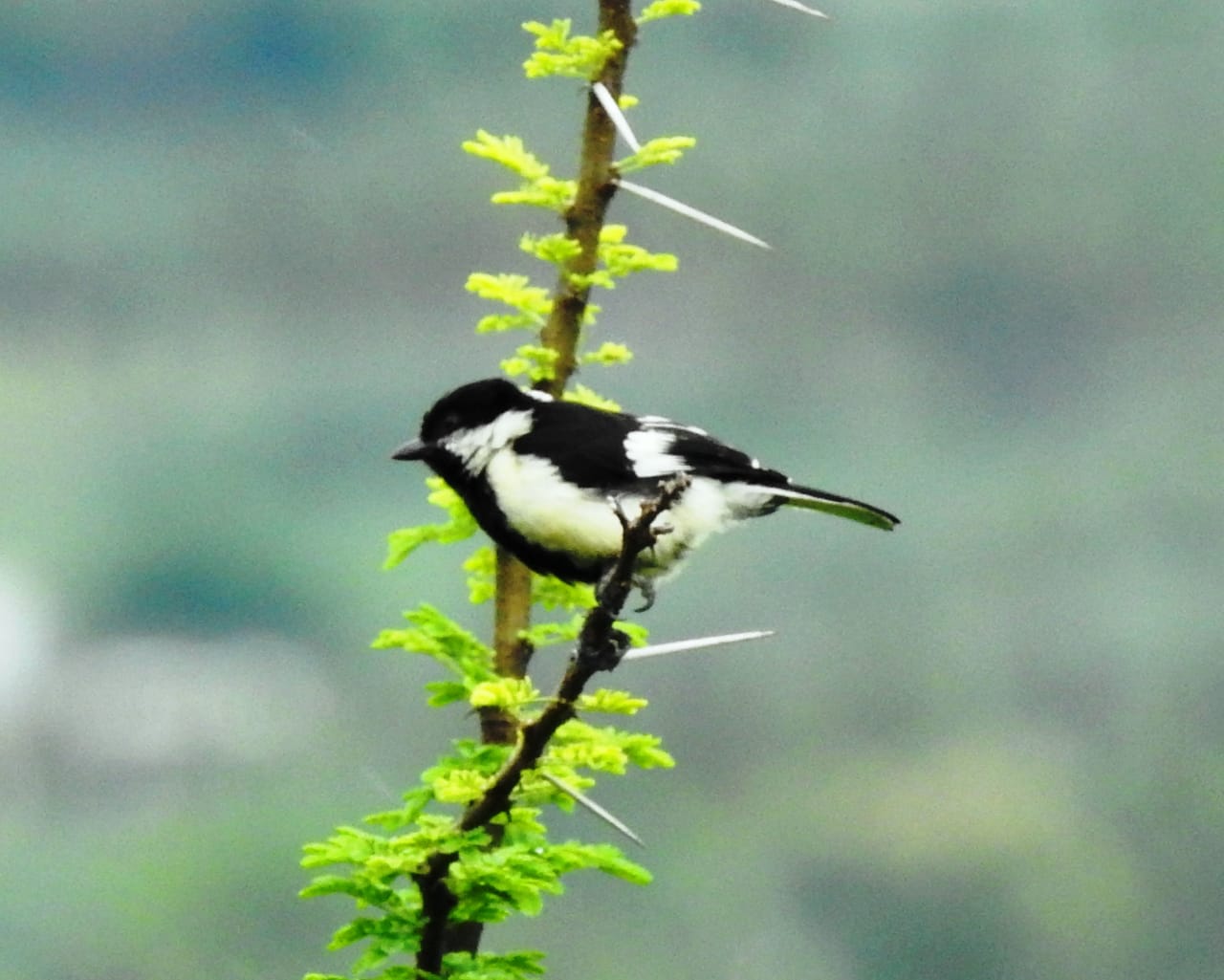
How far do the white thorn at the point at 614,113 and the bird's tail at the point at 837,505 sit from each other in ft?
1.31

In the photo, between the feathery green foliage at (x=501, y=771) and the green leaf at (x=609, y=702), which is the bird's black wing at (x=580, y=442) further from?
the green leaf at (x=609, y=702)

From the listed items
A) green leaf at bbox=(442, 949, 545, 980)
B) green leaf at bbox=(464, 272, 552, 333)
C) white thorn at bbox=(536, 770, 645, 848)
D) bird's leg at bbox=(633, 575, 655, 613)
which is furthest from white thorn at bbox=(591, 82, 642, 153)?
green leaf at bbox=(442, 949, 545, 980)

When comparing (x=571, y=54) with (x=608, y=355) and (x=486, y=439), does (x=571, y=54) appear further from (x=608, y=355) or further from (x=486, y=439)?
(x=486, y=439)

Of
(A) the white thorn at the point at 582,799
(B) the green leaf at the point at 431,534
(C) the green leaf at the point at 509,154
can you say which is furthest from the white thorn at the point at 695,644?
(C) the green leaf at the point at 509,154

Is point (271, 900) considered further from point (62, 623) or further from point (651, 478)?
point (651, 478)

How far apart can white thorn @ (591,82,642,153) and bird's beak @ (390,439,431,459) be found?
400 millimetres

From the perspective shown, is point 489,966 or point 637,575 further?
point 637,575

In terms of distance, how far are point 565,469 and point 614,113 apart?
396 mm

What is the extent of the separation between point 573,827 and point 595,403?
1568mm

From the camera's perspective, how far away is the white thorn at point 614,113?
65.0 inches

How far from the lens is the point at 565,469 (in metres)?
1.90

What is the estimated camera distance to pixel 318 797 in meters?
3.33

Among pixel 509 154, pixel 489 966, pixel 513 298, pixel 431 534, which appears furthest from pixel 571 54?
pixel 489 966

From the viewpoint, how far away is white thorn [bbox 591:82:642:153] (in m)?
1.65
